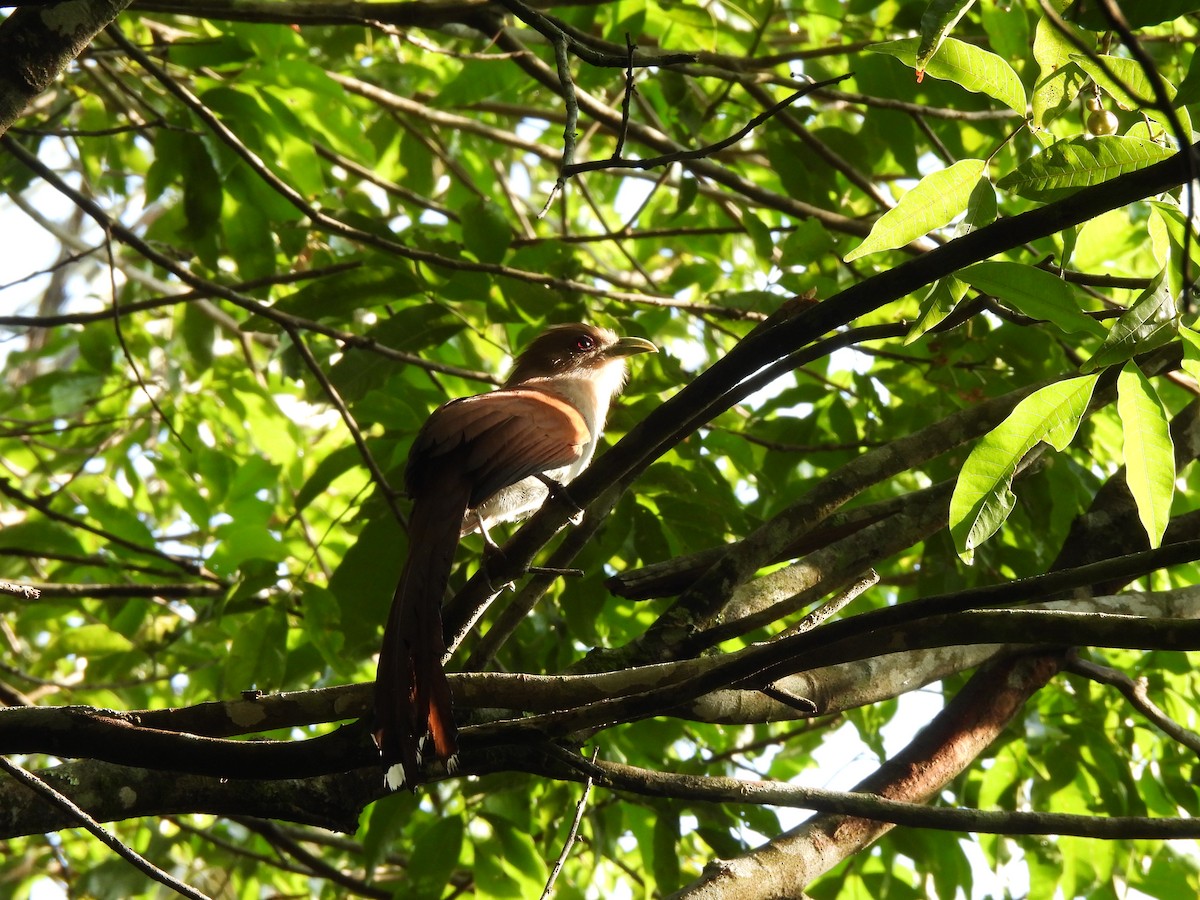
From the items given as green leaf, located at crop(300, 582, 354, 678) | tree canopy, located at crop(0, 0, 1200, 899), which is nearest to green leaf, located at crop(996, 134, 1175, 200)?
tree canopy, located at crop(0, 0, 1200, 899)

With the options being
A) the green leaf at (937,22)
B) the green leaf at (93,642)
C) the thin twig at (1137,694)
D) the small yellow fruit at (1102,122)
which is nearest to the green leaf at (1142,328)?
the green leaf at (937,22)

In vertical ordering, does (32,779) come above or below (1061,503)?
below

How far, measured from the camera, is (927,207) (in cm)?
222

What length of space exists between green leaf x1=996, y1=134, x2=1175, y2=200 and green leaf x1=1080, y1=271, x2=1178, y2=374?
22cm

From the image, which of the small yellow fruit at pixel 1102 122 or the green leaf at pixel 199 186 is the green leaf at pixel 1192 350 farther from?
the green leaf at pixel 199 186

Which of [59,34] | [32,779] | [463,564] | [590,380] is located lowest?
[32,779]

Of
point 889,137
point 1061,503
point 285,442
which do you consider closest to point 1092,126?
point 1061,503

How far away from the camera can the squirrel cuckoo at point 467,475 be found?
2170mm

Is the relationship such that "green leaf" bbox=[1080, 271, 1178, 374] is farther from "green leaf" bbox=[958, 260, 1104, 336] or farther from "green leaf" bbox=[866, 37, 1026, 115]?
"green leaf" bbox=[866, 37, 1026, 115]

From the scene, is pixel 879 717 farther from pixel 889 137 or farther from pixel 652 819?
pixel 889 137

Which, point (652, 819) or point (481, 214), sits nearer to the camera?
point (481, 214)

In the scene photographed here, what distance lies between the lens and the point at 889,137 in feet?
14.6

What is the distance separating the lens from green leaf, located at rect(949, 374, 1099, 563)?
6.93 ft

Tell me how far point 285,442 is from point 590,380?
6.60 feet
